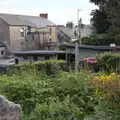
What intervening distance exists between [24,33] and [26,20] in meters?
3.34

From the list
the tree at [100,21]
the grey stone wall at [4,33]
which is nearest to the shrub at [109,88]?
the tree at [100,21]

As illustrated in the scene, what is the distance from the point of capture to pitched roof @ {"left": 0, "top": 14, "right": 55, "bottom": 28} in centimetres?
6664

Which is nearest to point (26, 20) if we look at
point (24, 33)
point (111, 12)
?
point (24, 33)

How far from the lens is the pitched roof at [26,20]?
6664 centimetres

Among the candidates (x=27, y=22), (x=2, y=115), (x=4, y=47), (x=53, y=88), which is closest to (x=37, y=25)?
(x=27, y=22)

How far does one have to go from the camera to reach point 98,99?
8.13 m

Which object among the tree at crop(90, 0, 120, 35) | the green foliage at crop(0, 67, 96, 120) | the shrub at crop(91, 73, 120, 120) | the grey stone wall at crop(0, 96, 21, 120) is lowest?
the green foliage at crop(0, 67, 96, 120)

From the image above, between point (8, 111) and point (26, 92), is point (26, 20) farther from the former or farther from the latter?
point (8, 111)

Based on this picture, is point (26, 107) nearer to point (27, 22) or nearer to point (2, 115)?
point (2, 115)

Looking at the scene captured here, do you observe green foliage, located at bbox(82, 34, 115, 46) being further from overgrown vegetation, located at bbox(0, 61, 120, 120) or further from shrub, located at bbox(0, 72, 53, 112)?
shrub, located at bbox(0, 72, 53, 112)

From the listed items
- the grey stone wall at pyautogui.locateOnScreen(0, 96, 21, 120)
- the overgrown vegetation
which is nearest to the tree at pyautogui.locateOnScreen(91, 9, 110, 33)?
the overgrown vegetation

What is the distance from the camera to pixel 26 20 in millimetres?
69938

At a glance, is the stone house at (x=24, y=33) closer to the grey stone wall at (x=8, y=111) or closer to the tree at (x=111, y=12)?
the tree at (x=111, y=12)

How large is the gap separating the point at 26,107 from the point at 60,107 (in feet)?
4.38
